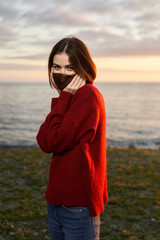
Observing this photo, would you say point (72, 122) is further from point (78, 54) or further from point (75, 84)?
point (78, 54)

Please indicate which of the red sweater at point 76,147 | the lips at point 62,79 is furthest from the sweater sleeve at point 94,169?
the lips at point 62,79

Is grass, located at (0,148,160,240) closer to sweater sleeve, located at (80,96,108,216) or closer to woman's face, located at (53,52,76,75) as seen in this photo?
sweater sleeve, located at (80,96,108,216)

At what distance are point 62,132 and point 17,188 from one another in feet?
20.6

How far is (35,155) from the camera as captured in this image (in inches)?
474

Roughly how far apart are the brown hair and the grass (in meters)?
4.15

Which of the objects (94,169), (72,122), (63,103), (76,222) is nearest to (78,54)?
(63,103)

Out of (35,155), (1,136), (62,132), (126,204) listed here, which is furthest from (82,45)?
(1,136)

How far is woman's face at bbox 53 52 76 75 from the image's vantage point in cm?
231

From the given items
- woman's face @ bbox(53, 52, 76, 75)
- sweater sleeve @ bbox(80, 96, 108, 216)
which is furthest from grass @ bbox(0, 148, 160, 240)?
woman's face @ bbox(53, 52, 76, 75)

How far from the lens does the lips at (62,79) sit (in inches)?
92.6

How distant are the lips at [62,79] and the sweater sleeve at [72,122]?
0.19 m

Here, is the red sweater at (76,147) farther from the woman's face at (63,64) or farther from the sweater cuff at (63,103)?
the woman's face at (63,64)

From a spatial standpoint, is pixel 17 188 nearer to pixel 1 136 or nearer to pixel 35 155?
pixel 35 155

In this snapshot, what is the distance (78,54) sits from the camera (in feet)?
7.54
